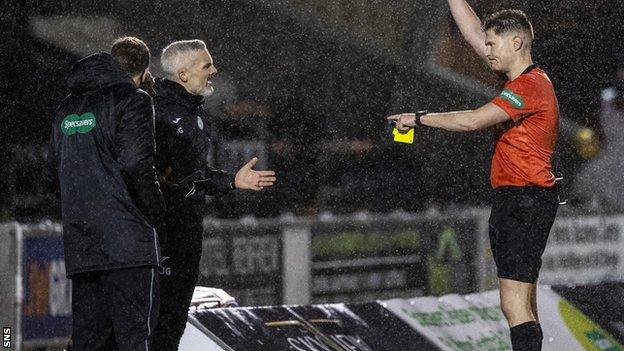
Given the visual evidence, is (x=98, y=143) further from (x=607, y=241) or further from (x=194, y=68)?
(x=607, y=241)

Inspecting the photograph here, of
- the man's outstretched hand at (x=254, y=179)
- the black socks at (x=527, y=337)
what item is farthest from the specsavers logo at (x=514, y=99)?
the man's outstretched hand at (x=254, y=179)

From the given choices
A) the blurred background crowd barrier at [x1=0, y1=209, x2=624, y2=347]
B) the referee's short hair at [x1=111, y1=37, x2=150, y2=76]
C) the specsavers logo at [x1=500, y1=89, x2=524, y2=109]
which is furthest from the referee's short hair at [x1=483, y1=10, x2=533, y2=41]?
the blurred background crowd barrier at [x1=0, y1=209, x2=624, y2=347]

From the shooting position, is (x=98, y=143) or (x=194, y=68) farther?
(x=194, y=68)

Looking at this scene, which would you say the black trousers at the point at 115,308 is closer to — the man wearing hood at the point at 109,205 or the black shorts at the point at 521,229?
the man wearing hood at the point at 109,205

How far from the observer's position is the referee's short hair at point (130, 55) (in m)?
3.64

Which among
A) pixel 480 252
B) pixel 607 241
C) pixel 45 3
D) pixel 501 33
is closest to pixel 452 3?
pixel 501 33

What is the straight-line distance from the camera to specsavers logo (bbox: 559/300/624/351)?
5.27 m

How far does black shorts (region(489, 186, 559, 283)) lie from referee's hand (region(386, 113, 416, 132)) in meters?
0.47

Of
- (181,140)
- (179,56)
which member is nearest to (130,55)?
(179,56)

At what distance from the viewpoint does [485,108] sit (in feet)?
12.3

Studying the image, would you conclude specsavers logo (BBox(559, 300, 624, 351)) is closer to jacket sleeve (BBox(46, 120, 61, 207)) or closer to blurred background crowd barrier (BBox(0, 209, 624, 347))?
blurred background crowd barrier (BBox(0, 209, 624, 347))

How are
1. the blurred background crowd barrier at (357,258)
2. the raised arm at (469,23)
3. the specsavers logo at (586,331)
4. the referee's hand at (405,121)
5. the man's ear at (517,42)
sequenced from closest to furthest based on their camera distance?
1. the referee's hand at (405,121)
2. the man's ear at (517,42)
3. the raised arm at (469,23)
4. the specsavers logo at (586,331)
5. the blurred background crowd barrier at (357,258)

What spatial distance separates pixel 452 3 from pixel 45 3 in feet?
19.3

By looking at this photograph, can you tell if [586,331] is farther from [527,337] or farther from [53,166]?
[53,166]
